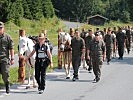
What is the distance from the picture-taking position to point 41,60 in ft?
46.2

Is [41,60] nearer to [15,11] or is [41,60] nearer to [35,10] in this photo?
[15,11]

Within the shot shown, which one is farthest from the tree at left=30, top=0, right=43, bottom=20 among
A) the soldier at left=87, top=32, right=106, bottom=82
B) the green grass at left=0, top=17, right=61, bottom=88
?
the soldier at left=87, top=32, right=106, bottom=82

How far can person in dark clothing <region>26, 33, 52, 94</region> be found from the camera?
45.9ft

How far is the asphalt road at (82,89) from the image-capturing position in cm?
1316

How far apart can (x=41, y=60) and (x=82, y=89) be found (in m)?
1.75

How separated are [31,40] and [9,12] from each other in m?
52.5

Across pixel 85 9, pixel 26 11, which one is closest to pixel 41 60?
pixel 26 11

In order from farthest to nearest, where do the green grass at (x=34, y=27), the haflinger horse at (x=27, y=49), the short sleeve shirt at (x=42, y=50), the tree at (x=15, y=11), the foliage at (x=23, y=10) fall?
1. the tree at (x=15, y=11)
2. the foliage at (x=23, y=10)
3. the green grass at (x=34, y=27)
4. the haflinger horse at (x=27, y=49)
5. the short sleeve shirt at (x=42, y=50)

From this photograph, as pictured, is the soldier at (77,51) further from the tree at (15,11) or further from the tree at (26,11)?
the tree at (26,11)

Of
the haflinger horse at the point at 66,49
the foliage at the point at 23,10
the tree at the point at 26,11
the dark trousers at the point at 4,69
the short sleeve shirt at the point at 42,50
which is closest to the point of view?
the dark trousers at the point at 4,69

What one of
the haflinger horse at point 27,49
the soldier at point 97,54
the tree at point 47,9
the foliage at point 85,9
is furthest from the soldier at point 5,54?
the foliage at point 85,9

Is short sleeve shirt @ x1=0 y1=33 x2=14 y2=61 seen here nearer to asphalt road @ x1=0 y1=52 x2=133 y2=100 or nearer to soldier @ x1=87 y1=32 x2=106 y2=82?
asphalt road @ x1=0 y1=52 x2=133 y2=100

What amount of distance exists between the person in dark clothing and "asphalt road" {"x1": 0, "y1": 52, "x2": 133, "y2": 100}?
384 millimetres

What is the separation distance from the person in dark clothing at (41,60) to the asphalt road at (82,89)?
1.26 feet
